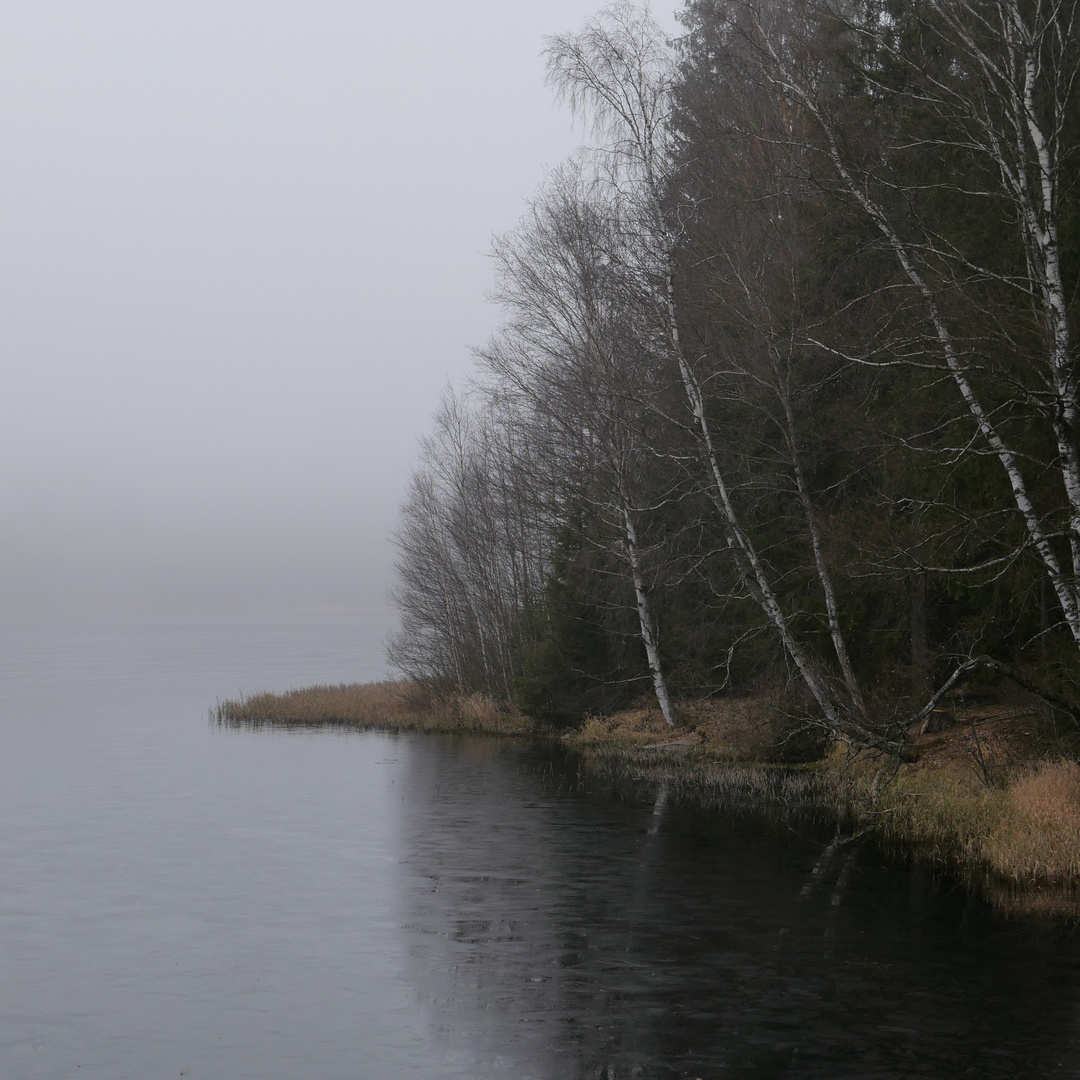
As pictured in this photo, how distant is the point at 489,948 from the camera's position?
13250 mm

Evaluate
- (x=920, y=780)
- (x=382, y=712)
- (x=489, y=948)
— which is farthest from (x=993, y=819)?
(x=382, y=712)

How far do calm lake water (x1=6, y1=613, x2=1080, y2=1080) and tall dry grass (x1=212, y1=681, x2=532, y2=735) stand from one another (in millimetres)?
14901

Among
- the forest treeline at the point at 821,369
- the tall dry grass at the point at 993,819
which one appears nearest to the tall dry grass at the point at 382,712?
the forest treeline at the point at 821,369

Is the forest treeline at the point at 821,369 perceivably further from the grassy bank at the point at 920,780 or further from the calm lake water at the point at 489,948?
the calm lake water at the point at 489,948

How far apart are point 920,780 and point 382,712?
86.3 feet

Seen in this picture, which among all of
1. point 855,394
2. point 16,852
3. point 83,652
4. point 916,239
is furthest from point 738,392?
point 83,652

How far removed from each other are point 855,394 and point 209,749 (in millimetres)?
20058

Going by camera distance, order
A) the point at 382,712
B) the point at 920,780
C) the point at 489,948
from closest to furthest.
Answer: the point at 489,948
the point at 920,780
the point at 382,712

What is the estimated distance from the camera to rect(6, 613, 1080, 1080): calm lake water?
10.0 metres

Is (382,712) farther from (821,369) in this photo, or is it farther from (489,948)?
(489,948)

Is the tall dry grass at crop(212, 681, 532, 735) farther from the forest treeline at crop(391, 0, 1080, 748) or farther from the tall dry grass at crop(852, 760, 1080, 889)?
the tall dry grass at crop(852, 760, 1080, 889)

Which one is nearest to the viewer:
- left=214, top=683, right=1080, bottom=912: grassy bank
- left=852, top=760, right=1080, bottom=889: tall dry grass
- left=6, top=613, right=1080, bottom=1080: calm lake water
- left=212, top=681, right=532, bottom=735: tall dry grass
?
left=6, top=613, right=1080, bottom=1080: calm lake water

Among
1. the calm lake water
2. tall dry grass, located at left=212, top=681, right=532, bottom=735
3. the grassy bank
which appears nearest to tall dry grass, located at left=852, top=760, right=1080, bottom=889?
the grassy bank

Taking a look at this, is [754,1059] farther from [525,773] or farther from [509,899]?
[525,773]
